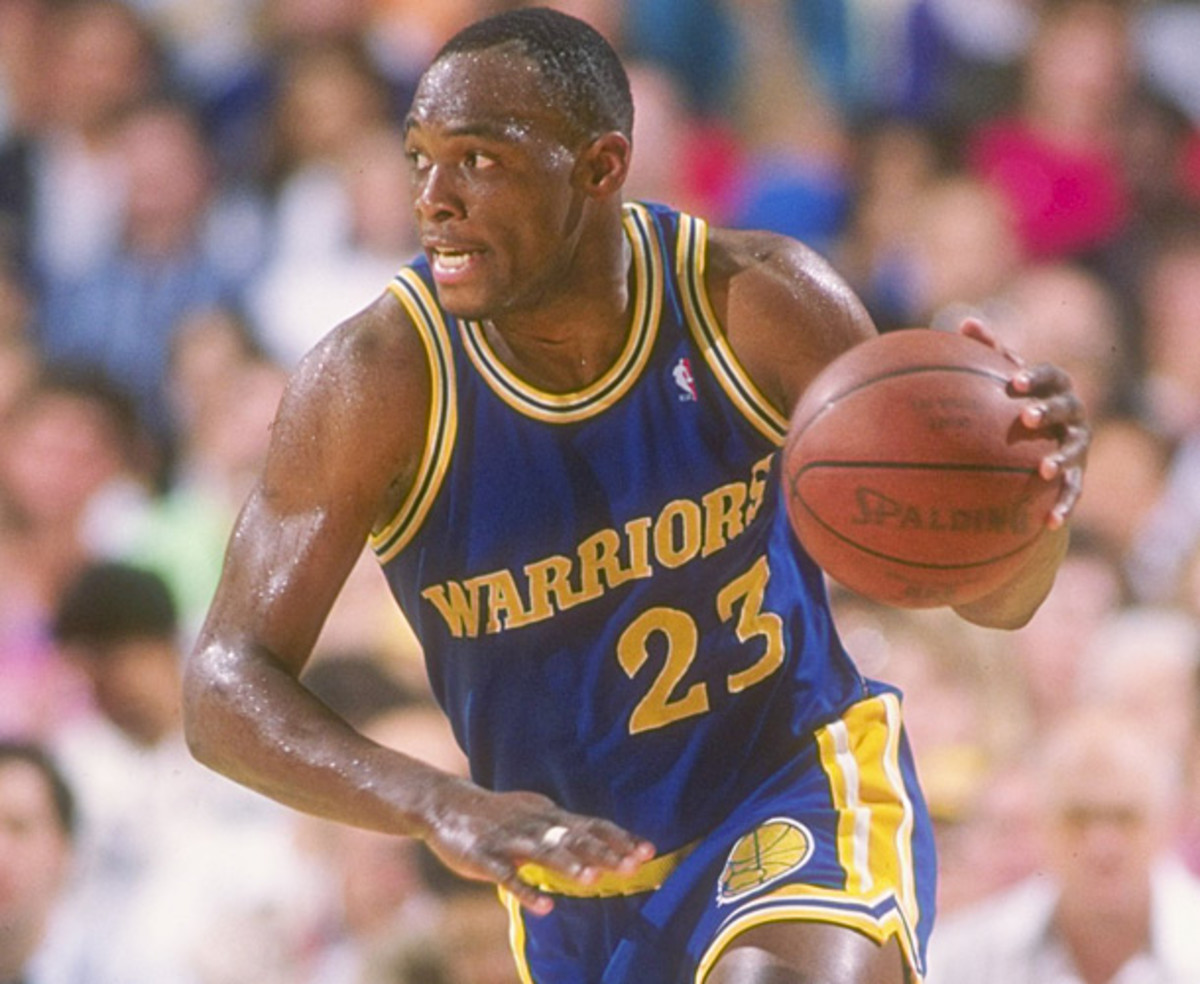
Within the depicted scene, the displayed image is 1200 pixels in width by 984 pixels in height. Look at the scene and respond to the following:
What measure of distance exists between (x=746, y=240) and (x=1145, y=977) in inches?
107

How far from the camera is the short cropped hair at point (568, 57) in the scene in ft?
12.4

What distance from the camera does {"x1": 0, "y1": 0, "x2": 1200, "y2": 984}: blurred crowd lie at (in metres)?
6.18

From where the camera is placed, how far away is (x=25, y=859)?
634 centimetres

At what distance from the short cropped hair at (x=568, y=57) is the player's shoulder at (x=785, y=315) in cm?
34

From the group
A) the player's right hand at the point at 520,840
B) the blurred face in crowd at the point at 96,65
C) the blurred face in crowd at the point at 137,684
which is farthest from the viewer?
the blurred face in crowd at the point at 96,65

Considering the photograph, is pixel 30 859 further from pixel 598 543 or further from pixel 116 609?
pixel 598 543

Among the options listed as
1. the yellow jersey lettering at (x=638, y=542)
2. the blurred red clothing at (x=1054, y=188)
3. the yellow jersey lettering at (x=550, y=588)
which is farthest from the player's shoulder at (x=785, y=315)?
the blurred red clothing at (x=1054, y=188)

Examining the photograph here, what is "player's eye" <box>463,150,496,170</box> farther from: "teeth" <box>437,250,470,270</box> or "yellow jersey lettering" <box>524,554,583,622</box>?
"yellow jersey lettering" <box>524,554,583,622</box>

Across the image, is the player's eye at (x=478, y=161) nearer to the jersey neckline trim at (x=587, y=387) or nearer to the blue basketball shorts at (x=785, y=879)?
the jersey neckline trim at (x=587, y=387)

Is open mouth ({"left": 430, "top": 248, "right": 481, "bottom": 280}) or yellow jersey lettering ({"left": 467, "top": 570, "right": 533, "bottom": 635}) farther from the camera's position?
yellow jersey lettering ({"left": 467, "top": 570, "right": 533, "bottom": 635})

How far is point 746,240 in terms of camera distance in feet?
13.4

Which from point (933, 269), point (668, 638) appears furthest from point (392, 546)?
point (933, 269)

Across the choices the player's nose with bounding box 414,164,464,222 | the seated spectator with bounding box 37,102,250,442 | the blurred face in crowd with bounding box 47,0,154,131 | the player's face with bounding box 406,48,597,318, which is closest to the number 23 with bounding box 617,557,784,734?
the player's face with bounding box 406,48,597,318

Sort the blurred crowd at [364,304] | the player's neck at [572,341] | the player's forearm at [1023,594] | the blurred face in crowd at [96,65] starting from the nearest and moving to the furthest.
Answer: the player's forearm at [1023,594]
the player's neck at [572,341]
the blurred crowd at [364,304]
the blurred face in crowd at [96,65]
